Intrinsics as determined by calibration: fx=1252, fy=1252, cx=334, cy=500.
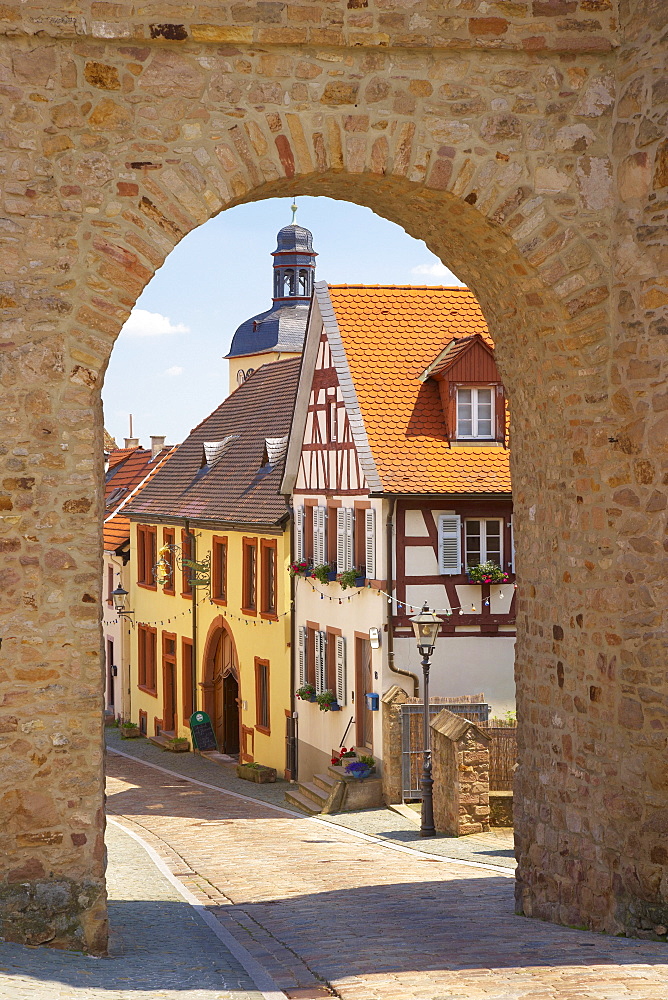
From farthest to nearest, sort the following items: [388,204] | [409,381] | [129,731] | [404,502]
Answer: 1. [129,731]
2. [409,381]
3. [404,502]
4. [388,204]

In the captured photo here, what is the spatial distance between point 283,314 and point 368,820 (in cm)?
3831

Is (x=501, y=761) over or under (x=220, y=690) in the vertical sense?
over

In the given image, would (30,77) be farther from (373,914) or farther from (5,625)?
(373,914)

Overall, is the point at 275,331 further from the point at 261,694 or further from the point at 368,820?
the point at 368,820

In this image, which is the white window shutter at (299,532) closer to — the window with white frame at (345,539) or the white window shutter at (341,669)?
the window with white frame at (345,539)

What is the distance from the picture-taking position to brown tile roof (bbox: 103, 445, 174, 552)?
32375mm

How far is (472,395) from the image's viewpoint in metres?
19.0

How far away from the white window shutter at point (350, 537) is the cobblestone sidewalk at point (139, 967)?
11574mm

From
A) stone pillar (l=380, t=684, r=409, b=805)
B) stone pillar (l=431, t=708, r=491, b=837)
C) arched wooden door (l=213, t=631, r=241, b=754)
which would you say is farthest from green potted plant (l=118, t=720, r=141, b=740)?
stone pillar (l=431, t=708, r=491, b=837)

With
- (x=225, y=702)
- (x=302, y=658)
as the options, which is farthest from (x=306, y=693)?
(x=225, y=702)

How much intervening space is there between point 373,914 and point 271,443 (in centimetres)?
1637

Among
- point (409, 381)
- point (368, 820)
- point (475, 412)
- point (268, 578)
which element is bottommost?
point (368, 820)

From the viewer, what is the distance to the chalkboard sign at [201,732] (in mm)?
25703

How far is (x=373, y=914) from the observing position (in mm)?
7824
